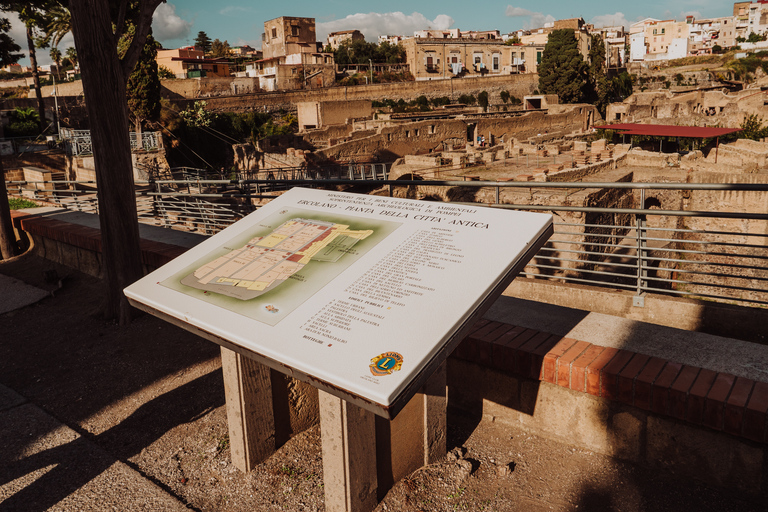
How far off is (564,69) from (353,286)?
53438mm

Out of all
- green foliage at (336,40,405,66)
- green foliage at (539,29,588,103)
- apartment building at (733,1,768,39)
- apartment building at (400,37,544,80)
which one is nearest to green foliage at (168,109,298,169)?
green foliage at (539,29,588,103)

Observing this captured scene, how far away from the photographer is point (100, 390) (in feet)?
12.5

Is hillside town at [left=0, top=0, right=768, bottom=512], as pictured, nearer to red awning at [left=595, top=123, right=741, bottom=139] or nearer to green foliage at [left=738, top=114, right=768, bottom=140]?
red awning at [left=595, top=123, right=741, bottom=139]

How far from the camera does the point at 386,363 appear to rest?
1696 millimetres

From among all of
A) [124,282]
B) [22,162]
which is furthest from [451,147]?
[124,282]

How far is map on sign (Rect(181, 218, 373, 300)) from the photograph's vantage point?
2.29 meters

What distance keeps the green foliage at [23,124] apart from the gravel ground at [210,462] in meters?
27.6

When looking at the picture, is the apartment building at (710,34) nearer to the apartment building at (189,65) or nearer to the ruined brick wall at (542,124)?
the ruined brick wall at (542,124)

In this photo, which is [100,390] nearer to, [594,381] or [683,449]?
[594,381]

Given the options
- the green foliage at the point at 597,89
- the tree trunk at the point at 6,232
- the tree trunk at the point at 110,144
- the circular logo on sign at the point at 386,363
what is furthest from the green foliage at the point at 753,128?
the circular logo on sign at the point at 386,363

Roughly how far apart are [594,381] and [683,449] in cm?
43

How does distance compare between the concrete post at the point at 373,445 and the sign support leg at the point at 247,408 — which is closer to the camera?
the concrete post at the point at 373,445

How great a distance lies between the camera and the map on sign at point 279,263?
2.15 metres

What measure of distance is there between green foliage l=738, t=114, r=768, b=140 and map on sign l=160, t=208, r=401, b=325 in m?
37.6
